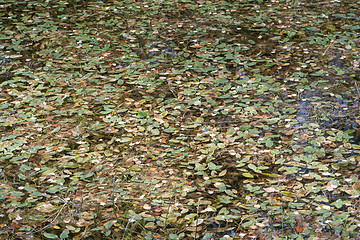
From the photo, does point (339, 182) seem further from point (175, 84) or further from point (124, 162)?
point (175, 84)

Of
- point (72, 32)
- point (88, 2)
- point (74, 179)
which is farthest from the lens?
point (88, 2)

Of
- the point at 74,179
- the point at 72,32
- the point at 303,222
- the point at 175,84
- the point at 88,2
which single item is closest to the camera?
the point at 303,222

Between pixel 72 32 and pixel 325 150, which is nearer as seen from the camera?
pixel 325 150

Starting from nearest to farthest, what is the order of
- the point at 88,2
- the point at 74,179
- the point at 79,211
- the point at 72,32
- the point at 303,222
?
1. the point at 303,222
2. the point at 79,211
3. the point at 74,179
4. the point at 72,32
5. the point at 88,2

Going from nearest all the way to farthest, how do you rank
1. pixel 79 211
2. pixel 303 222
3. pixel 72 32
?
pixel 303 222, pixel 79 211, pixel 72 32

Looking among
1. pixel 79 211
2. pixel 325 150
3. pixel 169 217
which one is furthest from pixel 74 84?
pixel 325 150

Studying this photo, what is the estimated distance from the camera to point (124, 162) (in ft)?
11.0

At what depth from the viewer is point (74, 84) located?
174 inches

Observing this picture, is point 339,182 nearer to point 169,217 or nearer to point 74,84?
point 169,217

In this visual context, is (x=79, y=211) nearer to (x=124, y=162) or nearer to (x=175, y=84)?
(x=124, y=162)

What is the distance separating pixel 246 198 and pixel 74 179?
4.33 feet

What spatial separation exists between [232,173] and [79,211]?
119cm

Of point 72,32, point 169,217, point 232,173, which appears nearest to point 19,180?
point 169,217

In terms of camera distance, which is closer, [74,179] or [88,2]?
[74,179]
